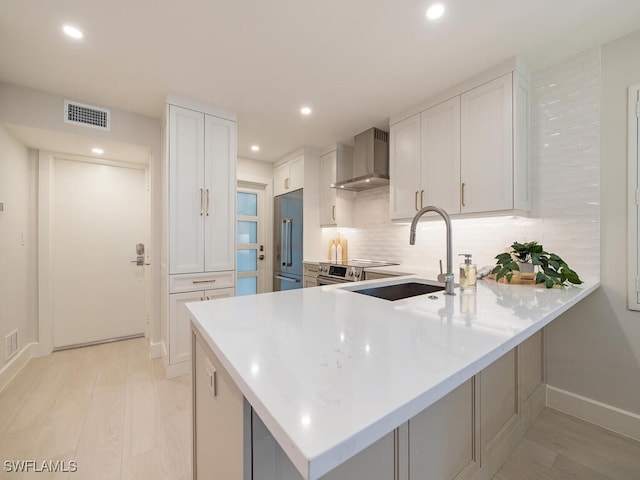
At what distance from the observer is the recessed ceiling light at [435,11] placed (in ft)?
5.11

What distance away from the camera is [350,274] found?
2990 mm

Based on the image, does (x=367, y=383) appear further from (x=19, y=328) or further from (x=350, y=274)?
(x=19, y=328)

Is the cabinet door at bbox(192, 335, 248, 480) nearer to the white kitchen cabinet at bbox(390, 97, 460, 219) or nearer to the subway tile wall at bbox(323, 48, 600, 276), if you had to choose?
the white kitchen cabinet at bbox(390, 97, 460, 219)

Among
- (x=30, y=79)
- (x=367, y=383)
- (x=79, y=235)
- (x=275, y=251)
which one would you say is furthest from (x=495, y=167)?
(x=79, y=235)

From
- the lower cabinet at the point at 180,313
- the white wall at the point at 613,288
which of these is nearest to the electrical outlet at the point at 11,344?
the lower cabinet at the point at 180,313

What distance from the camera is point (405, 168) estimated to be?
279 centimetres

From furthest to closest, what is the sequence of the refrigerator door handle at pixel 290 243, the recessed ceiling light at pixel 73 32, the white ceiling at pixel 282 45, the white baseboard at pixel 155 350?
the refrigerator door handle at pixel 290 243, the white baseboard at pixel 155 350, the recessed ceiling light at pixel 73 32, the white ceiling at pixel 282 45

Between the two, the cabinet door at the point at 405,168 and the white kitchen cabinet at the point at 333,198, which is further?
the white kitchen cabinet at the point at 333,198

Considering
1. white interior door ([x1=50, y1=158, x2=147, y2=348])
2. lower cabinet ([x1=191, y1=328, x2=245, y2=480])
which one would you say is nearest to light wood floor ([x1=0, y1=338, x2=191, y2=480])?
white interior door ([x1=50, y1=158, x2=147, y2=348])

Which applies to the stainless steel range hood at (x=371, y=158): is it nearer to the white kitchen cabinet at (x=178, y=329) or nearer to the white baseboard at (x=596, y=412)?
the white kitchen cabinet at (x=178, y=329)

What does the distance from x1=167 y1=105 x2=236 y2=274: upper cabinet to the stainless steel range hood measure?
4.65ft

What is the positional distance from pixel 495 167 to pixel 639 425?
1.86 meters

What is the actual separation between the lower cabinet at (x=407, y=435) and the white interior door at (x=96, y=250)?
2.99 meters

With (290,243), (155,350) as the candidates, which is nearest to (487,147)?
(290,243)
